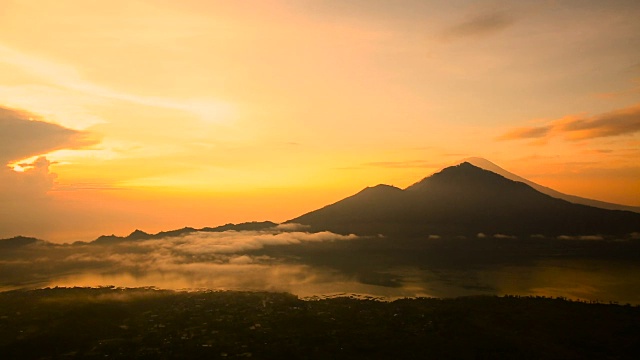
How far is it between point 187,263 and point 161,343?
138 meters

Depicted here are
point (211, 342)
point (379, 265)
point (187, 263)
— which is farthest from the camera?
point (187, 263)

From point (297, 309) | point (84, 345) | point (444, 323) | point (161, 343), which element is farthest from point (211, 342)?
point (444, 323)

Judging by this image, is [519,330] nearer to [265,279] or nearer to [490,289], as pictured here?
[490,289]

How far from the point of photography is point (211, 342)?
4150 centimetres

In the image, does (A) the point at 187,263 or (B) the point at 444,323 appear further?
(A) the point at 187,263

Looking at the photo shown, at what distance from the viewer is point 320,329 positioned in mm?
46062

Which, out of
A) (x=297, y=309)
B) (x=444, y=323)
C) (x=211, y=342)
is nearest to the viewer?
(x=211, y=342)

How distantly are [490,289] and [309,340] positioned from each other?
203 ft

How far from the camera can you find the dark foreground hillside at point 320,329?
38250 millimetres

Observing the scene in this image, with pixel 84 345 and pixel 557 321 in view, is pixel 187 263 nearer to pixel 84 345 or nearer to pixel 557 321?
pixel 84 345

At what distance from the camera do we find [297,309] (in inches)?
2244

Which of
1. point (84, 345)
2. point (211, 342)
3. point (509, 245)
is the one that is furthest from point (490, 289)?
point (509, 245)

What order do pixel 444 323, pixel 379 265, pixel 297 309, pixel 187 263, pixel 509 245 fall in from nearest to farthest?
pixel 444 323 < pixel 297 309 < pixel 379 265 < pixel 187 263 < pixel 509 245

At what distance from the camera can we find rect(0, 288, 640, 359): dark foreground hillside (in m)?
38.2
